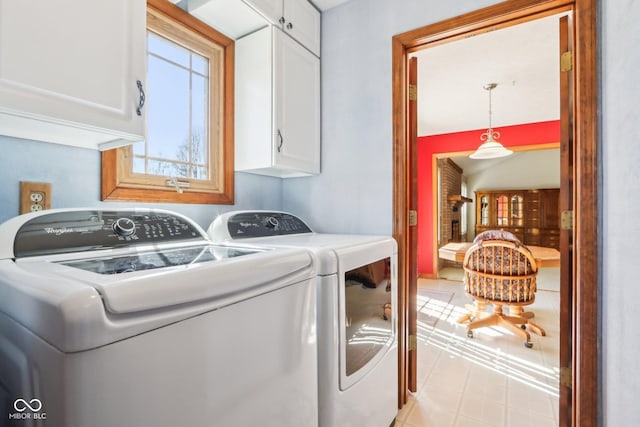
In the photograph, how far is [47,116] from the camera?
0.90 meters

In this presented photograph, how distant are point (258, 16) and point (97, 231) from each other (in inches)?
54.1

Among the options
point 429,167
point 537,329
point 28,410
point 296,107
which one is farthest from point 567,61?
point 429,167

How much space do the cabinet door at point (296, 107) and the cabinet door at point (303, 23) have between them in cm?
5

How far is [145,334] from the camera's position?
0.57m

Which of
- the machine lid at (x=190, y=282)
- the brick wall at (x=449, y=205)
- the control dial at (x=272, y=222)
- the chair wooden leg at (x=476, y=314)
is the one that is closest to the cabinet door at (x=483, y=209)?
the brick wall at (x=449, y=205)

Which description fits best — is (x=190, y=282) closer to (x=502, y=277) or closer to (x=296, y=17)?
(x=296, y=17)

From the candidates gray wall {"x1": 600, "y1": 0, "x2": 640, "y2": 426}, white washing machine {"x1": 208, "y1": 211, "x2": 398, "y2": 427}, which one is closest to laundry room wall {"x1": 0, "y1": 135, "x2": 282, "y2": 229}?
white washing machine {"x1": 208, "y1": 211, "x2": 398, "y2": 427}

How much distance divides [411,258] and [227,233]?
111cm

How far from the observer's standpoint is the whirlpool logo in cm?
51

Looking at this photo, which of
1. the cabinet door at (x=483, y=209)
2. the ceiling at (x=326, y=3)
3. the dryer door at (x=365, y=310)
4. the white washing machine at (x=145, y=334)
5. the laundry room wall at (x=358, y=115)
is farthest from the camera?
the cabinet door at (x=483, y=209)

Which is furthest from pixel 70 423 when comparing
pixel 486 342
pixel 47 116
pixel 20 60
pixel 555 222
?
pixel 555 222

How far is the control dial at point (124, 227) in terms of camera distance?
44.2 inches

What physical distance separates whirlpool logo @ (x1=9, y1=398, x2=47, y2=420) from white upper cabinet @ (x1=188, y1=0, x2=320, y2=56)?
1760 millimetres

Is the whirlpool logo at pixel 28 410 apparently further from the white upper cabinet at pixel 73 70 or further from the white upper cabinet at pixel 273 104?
the white upper cabinet at pixel 273 104
